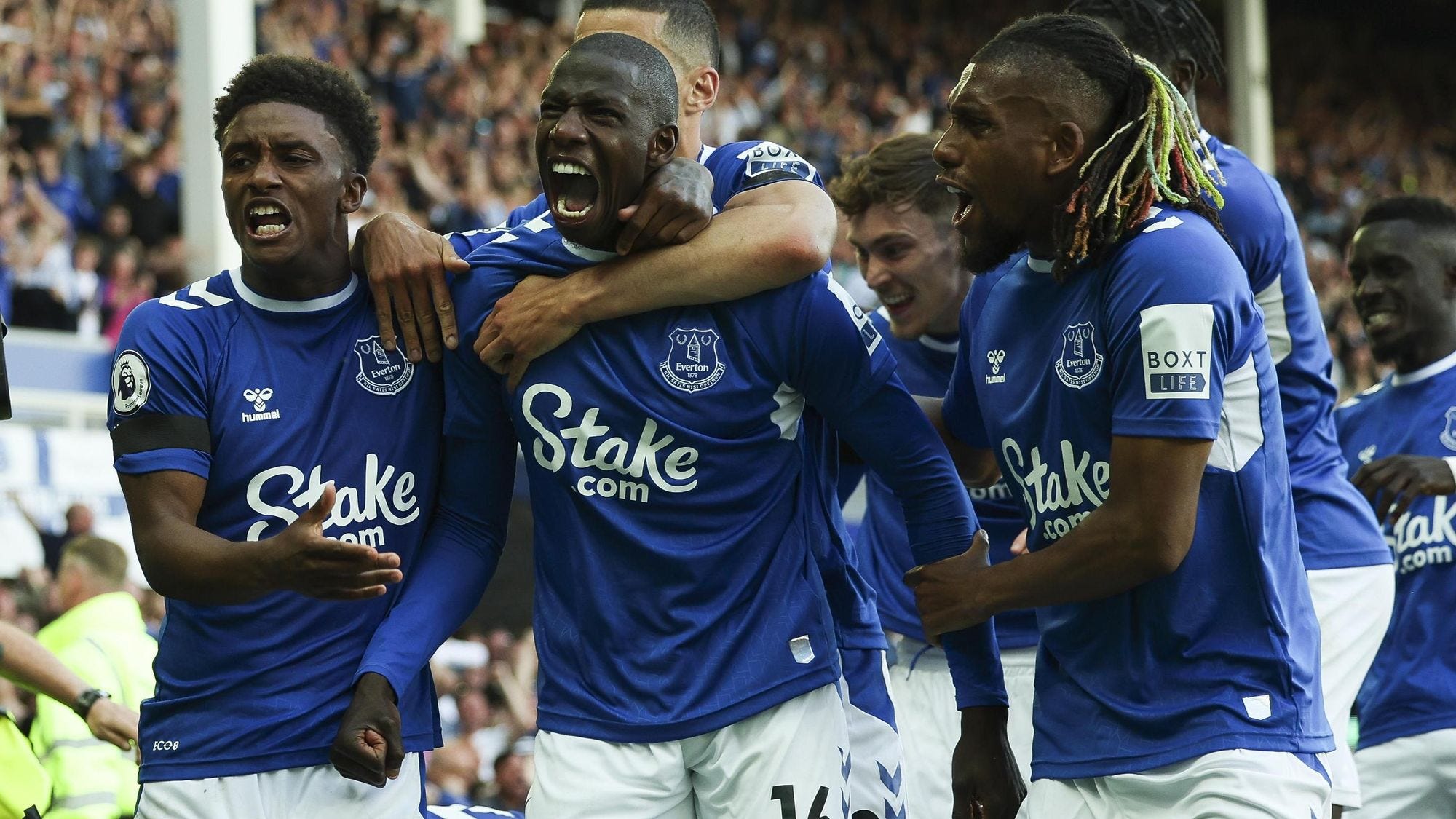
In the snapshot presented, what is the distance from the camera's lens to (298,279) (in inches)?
153

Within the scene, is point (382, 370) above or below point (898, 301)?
below

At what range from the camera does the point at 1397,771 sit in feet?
19.4

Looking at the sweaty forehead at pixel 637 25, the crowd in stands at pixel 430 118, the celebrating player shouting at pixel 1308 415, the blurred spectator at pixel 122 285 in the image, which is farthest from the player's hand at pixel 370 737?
the blurred spectator at pixel 122 285

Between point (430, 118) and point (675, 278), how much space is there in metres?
13.3

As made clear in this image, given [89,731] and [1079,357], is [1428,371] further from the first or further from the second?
[89,731]

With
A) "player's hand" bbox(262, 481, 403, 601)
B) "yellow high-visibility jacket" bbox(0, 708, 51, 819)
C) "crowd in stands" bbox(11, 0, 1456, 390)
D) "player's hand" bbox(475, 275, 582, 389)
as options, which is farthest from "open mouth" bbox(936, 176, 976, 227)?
"crowd in stands" bbox(11, 0, 1456, 390)

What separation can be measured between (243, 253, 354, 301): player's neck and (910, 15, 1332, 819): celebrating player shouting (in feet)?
4.43

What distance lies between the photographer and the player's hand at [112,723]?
5.29 m

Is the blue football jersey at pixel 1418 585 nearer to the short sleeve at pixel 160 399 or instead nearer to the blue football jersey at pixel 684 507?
the blue football jersey at pixel 684 507

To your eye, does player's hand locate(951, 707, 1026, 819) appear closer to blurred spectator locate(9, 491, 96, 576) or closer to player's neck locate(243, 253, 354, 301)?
player's neck locate(243, 253, 354, 301)

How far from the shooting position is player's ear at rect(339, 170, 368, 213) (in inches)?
158

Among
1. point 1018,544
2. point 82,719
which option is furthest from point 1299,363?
point 82,719

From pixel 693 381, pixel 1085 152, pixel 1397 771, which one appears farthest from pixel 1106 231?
pixel 1397 771

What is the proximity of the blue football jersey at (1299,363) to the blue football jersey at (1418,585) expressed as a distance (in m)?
1.23
